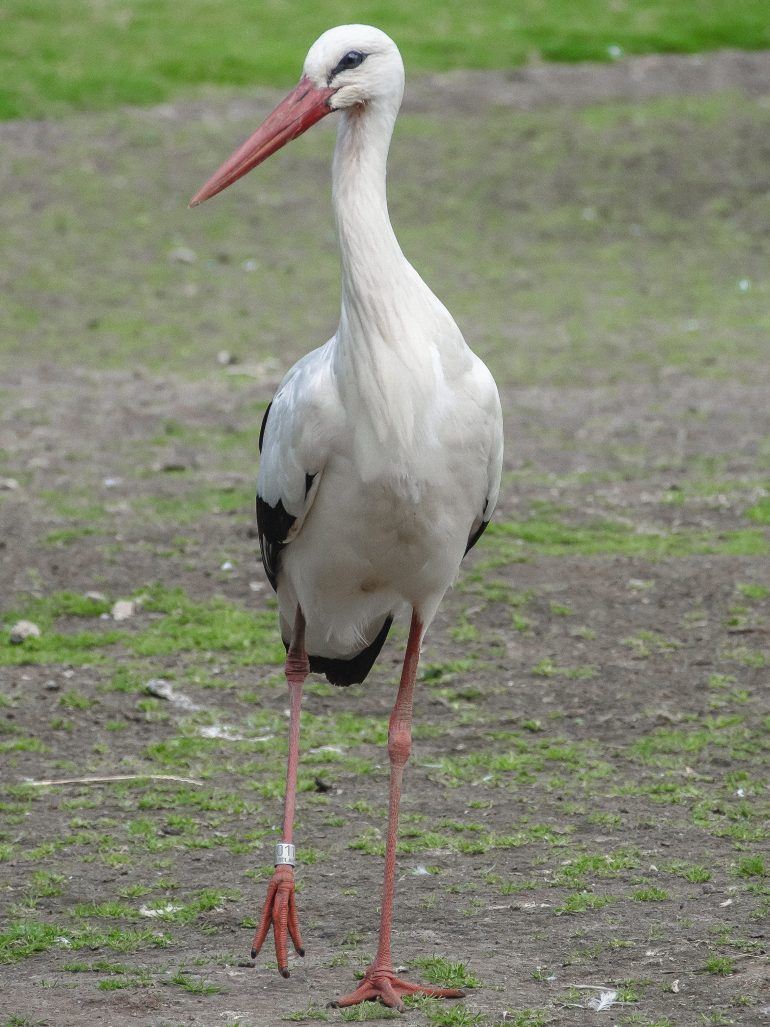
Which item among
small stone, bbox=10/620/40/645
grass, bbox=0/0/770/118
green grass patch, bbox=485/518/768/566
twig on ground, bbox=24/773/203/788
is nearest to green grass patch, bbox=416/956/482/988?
twig on ground, bbox=24/773/203/788

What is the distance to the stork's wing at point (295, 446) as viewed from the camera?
4230 millimetres

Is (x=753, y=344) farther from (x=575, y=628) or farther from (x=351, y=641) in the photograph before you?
(x=351, y=641)

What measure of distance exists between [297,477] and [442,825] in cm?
151

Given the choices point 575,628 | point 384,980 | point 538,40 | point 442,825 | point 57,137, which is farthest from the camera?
point 538,40

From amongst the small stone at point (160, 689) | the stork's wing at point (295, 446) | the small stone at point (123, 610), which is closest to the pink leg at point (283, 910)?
the stork's wing at point (295, 446)

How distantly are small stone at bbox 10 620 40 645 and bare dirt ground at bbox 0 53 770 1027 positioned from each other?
0.06 m

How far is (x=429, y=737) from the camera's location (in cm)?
602

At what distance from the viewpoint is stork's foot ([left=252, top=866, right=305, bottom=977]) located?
13.9 ft

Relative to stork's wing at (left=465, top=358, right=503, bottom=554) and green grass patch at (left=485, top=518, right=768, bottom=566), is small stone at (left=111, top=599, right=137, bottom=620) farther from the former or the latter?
stork's wing at (left=465, top=358, right=503, bottom=554)

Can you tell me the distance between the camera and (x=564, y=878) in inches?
191

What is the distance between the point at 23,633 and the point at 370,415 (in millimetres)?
3054

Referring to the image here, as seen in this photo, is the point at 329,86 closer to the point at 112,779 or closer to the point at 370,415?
the point at 370,415

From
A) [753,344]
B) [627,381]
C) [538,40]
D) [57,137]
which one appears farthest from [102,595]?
[538,40]

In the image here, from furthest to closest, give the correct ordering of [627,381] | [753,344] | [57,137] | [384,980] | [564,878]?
[57,137] → [753,344] → [627,381] → [564,878] → [384,980]
